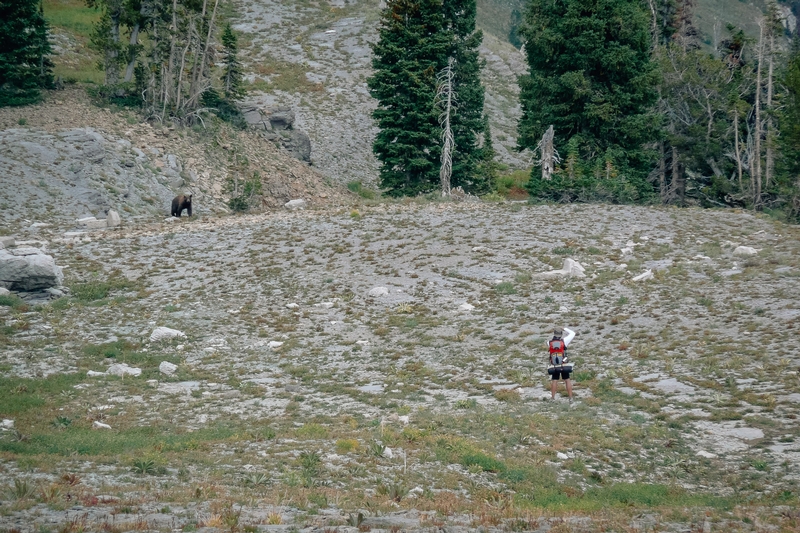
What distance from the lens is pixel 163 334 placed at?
66.8 feet

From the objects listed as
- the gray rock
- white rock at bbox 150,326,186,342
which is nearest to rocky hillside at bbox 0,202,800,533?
white rock at bbox 150,326,186,342

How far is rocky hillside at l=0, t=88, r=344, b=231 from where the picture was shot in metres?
34.9

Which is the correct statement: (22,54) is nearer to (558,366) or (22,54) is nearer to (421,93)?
(421,93)

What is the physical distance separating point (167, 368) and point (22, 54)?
3613 cm

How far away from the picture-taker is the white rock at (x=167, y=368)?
17.9m

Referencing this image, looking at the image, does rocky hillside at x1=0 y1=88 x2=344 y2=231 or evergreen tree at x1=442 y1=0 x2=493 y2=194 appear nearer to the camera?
rocky hillside at x1=0 y1=88 x2=344 y2=231

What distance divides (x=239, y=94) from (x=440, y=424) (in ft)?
147

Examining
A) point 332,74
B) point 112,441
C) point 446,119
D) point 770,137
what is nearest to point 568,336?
point 112,441

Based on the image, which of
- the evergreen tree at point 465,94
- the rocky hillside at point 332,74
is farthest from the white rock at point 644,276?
the rocky hillside at point 332,74

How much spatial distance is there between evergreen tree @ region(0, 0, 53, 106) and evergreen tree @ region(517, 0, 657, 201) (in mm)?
30364

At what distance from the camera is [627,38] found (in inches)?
1604

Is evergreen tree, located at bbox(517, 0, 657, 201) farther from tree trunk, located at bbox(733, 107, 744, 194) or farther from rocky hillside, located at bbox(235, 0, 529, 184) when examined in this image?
rocky hillside, located at bbox(235, 0, 529, 184)

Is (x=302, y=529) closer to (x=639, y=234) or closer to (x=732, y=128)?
(x=639, y=234)

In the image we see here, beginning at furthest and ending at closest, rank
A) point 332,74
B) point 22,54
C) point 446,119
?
point 332,74
point 22,54
point 446,119
